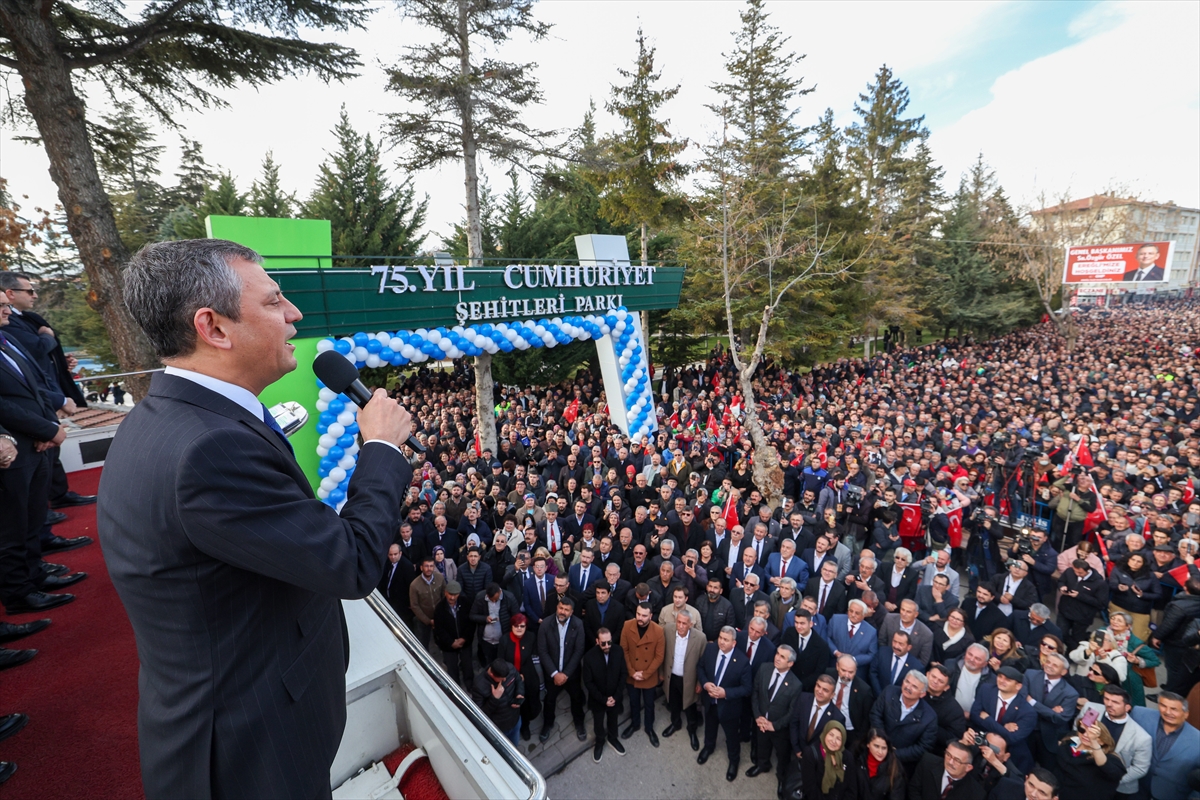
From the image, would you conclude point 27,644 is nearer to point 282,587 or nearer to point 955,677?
point 282,587

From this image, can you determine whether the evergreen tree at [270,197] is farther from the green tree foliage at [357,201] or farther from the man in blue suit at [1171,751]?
the man in blue suit at [1171,751]

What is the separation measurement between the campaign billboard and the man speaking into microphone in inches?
1493

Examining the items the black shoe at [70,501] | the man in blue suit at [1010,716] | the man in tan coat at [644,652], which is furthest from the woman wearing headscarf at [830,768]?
the black shoe at [70,501]

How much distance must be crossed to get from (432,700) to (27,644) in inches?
114

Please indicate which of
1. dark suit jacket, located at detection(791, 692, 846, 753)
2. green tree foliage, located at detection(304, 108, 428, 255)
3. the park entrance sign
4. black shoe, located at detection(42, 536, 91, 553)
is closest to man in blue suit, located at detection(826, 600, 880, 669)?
dark suit jacket, located at detection(791, 692, 846, 753)

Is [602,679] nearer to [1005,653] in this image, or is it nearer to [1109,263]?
[1005,653]

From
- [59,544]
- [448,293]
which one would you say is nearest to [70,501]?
[59,544]

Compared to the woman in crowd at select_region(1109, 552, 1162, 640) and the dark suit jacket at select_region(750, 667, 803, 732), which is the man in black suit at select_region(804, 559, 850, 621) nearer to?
the dark suit jacket at select_region(750, 667, 803, 732)

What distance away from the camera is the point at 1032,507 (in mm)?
9688

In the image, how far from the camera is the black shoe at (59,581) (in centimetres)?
393

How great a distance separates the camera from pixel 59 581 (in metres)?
3.98

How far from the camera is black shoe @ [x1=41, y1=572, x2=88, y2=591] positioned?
393cm

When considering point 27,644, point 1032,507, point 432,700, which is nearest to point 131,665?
point 27,644

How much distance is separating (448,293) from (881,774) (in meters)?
9.47
